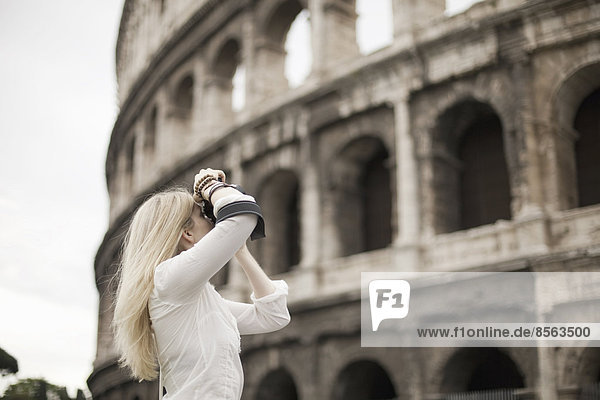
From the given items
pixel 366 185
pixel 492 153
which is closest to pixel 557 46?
pixel 492 153

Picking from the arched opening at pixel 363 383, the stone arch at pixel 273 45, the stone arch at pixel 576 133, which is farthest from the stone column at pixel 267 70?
the stone arch at pixel 576 133

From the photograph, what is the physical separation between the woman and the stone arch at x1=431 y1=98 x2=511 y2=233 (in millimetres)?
10984

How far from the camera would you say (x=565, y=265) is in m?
10.9

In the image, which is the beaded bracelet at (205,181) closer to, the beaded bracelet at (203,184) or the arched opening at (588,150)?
the beaded bracelet at (203,184)

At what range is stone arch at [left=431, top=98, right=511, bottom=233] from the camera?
13125mm

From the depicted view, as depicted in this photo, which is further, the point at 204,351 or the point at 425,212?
the point at 425,212

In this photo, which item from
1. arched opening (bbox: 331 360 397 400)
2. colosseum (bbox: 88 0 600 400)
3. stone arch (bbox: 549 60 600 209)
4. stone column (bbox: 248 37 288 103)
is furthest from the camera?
stone column (bbox: 248 37 288 103)

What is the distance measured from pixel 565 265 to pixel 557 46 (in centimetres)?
341

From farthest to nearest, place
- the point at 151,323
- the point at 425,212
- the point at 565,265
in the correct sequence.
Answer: the point at 425,212 < the point at 565,265 < the point at 151,323

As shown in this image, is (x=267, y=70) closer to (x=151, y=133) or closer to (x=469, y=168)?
(x=469, y=168)

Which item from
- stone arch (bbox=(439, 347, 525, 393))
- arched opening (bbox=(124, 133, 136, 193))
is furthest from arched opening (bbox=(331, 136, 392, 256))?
arched opening (bbox=(124, 133, 136, 193))

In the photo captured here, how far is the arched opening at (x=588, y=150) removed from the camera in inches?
480

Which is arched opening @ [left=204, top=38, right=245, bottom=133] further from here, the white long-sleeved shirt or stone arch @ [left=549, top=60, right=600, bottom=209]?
the white long-sleeved shirt

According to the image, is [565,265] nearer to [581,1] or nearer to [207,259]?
[581,1]
